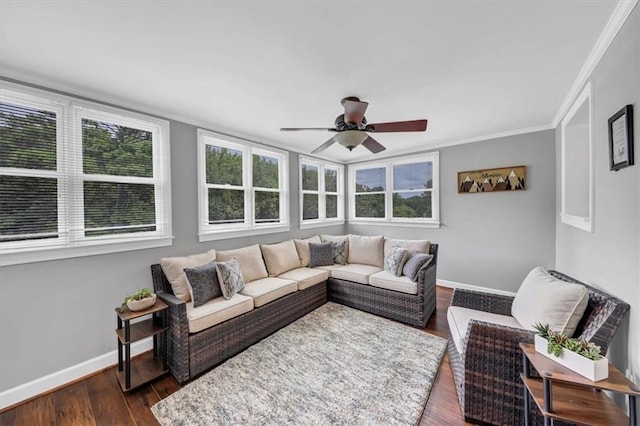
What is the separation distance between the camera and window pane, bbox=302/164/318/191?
505 centimetres

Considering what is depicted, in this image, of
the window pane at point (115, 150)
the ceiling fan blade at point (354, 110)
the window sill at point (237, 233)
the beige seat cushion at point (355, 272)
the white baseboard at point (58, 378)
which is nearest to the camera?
the white baseboard at point (58, 378)

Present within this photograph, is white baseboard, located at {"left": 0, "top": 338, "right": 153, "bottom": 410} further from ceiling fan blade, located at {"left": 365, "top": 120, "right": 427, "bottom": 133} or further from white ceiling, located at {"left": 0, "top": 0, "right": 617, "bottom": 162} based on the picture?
ceiling fan blade, located at {"left": 365, "top": 120, "right": 427, "bottom": 133}

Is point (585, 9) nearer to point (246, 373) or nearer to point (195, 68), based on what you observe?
point (195, 68)

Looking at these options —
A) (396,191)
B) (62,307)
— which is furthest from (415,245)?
(62,307)

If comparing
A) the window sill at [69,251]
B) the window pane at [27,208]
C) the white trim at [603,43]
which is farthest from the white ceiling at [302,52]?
the window sill at [69,251]

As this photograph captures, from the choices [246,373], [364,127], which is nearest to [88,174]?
[246,373]

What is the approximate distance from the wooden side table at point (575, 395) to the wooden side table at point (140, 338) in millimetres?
2680

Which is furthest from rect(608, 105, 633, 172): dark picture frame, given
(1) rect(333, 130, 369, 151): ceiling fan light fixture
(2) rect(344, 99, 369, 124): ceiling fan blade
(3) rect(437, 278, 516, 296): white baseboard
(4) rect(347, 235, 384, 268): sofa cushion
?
(3) rect(437, 278, 516, 296): white baseboard

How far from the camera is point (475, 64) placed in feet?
6.55

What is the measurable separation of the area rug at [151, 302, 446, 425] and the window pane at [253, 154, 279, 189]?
2.32 metres

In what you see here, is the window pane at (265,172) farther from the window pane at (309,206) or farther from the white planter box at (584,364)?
the white planter box at (584,364)

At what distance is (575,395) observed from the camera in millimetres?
1364

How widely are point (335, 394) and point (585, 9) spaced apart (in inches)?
119

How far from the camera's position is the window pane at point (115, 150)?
2.39 m
